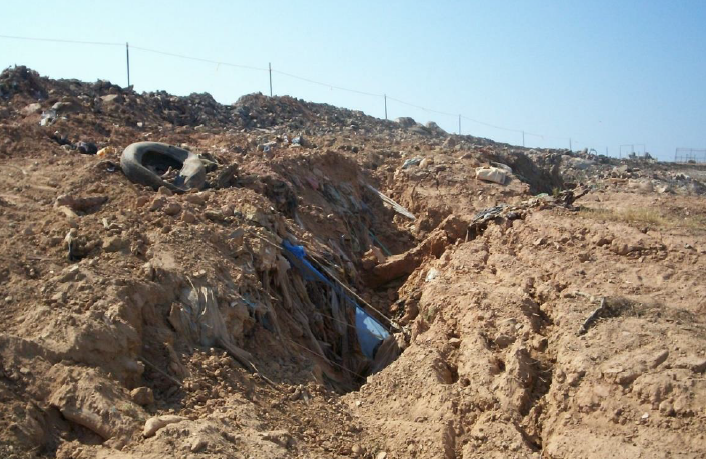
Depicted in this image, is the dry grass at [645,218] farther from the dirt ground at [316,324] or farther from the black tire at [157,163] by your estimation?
the black tire at [157,163]

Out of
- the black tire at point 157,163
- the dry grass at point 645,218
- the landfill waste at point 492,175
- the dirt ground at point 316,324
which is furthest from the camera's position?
the landfill waste at point 492,175

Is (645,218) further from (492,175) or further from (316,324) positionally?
(492,175)

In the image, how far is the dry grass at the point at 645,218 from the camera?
275 inches

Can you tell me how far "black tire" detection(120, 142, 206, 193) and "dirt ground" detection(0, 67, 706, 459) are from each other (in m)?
0.18

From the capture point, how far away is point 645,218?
7188 mm

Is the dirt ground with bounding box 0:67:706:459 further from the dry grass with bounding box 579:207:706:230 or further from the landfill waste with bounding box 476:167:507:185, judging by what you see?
the landfill waste with bounding box 476:167:507:185

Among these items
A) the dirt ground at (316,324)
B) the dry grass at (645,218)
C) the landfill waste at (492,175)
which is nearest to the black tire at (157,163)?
the dirt ground at (316,324)

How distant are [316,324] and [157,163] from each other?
3.10 m

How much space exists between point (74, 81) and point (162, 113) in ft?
7.16

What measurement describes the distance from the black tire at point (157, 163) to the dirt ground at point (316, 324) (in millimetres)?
182

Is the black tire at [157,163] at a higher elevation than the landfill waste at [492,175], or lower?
lower

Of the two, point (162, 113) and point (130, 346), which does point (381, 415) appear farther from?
point (162, 113)

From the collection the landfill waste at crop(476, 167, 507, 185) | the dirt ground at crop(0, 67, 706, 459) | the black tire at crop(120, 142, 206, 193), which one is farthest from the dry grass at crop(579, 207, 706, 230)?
the black tire at crop(120, 142, 206, 193)

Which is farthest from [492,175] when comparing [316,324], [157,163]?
[157,163]
